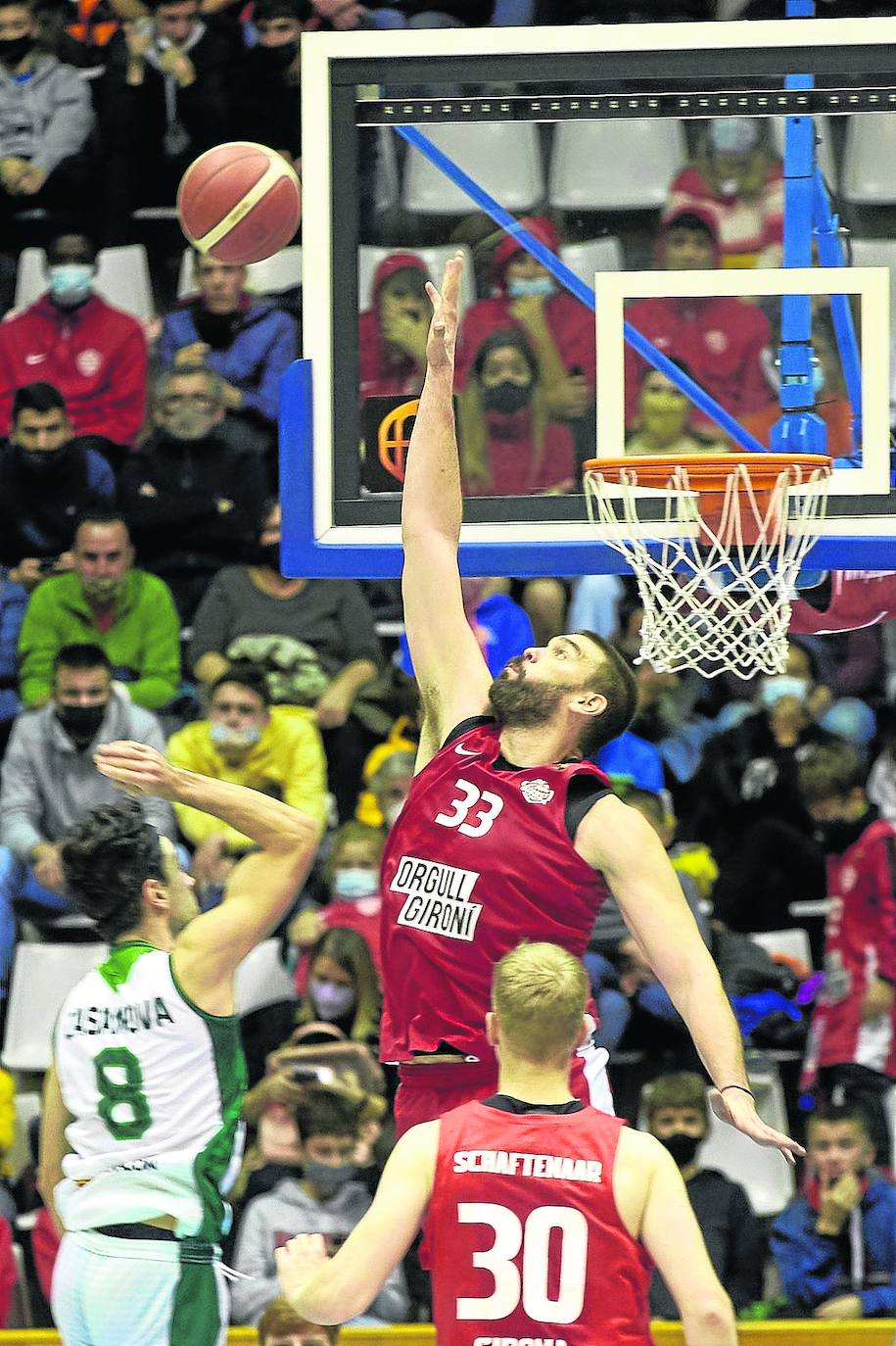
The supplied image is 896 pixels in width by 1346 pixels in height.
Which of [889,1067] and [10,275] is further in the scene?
[10,275]

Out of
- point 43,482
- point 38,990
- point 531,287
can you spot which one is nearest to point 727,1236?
point 38,990

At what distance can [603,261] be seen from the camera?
5742 millimetres

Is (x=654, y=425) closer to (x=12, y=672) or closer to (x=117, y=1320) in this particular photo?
(x=117, y=1320)

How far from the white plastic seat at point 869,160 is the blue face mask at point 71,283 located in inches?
175

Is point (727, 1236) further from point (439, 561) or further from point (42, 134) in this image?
point (42, 134)

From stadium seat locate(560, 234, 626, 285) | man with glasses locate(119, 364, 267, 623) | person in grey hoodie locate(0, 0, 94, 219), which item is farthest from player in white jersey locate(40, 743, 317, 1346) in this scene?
person in grey hoodie locate(0, 0, 94, 219)

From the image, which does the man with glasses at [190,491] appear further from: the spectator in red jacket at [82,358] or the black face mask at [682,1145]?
the black face mask at [682,1145]

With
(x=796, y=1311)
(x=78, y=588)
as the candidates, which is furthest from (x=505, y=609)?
(x=796, y=1311)

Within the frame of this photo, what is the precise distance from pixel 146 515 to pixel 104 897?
455 centimetres

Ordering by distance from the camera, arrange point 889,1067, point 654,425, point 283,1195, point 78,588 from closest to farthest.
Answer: point 654,425, point 283,1195, point 889,1067, point 78,588

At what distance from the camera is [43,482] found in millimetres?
8961

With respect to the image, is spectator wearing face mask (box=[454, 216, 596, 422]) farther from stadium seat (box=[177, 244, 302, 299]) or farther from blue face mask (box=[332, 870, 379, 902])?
stadium seat (box=[177, 244, 302, 299])

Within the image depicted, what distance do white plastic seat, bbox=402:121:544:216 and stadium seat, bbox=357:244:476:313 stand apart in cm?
10

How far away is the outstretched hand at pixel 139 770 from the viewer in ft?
14.6
